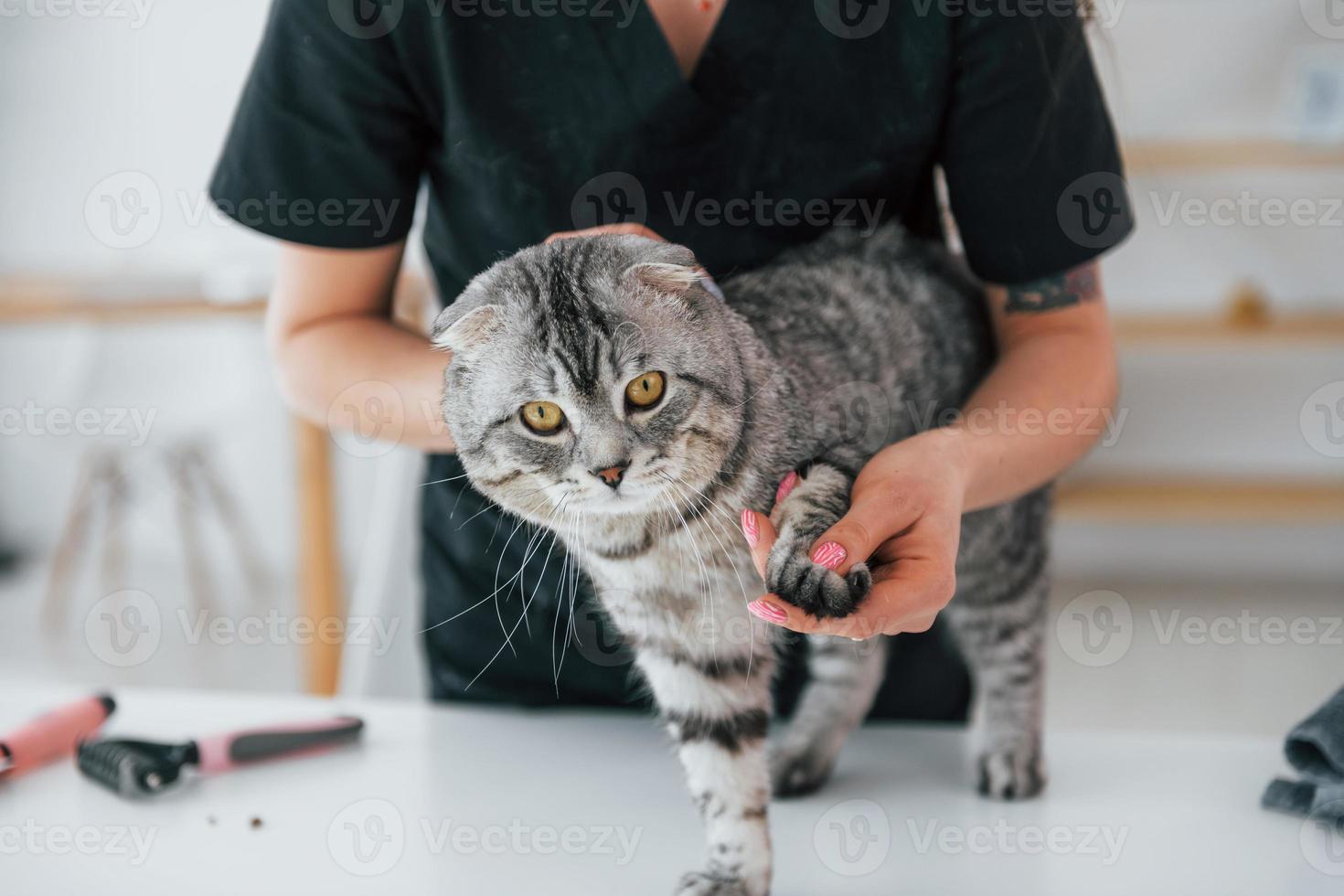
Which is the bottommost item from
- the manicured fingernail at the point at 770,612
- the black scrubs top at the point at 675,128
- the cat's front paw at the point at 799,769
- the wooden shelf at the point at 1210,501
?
the wooden shelf at the point at 1210,501

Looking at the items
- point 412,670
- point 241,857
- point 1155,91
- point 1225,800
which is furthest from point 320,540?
point 1155,91

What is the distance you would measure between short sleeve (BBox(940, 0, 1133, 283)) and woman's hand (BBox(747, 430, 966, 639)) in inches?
13.0

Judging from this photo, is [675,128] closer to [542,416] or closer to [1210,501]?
[542,416]

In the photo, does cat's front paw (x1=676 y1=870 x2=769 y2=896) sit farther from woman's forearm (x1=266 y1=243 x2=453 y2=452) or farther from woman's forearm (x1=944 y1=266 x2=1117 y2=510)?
woman's forearm (x1=266 y1=243 x2=453 y2=452)

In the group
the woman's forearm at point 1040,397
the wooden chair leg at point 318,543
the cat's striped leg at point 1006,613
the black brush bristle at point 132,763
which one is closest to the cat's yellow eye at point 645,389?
the woman's forearm at point 1040,397

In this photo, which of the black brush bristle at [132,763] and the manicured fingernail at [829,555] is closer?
the manicured fingernail at [829,555]

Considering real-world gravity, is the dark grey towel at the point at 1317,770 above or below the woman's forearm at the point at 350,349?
below

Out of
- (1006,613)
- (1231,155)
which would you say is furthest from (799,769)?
(1231,155)

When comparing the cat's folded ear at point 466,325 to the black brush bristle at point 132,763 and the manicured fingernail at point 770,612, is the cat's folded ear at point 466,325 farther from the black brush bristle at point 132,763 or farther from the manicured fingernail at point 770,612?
the black brush bristle at point 132,763

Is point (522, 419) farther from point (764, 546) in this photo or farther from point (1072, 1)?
point (1072, 1)

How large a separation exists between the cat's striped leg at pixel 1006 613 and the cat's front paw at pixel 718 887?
1.29 feet

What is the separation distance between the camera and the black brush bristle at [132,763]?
3.48ft

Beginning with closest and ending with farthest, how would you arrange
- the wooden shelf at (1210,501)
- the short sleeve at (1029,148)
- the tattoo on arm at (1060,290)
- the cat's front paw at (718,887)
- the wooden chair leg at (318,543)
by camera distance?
the cat's front paw at (718,887), the short sleeve at (1029,148), the tattoo on arm at (1060,290), the wooden chair leg at (318,543), the wooden shelf at (1210,501)

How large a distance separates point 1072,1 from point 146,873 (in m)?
1.19
